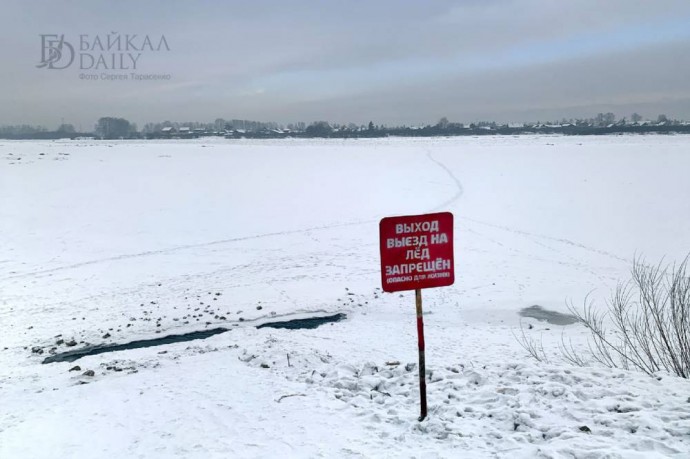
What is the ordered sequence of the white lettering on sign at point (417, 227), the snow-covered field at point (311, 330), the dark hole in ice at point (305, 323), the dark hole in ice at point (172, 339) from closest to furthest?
the white lettering on sign at point (417, 227), the snow-covered field at point (311, 330), the dark hole in ice at point (172, 339), the dark hole in ice at point (305, 323)

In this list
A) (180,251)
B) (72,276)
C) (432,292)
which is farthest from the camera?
(180,251)

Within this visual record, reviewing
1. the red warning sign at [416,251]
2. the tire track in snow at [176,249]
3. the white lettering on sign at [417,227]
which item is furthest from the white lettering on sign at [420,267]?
the tire track in snow at [176,249]

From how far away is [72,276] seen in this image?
13562mm

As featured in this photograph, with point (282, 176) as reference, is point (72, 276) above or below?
below

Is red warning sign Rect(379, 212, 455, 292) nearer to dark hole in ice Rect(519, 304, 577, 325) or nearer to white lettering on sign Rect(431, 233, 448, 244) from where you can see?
white lettering on sign Rect(431, 233, 448, 244)

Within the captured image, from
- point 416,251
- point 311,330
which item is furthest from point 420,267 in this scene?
point 311,330

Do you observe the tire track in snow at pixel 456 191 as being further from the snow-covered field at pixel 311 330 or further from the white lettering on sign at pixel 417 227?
the white lettering on sign at pixel 417 227

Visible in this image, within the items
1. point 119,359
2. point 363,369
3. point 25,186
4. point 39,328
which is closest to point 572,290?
point 363,369

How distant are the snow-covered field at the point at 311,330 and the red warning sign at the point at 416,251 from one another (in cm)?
147

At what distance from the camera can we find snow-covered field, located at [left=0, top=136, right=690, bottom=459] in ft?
16.3

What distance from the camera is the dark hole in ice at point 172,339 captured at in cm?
850

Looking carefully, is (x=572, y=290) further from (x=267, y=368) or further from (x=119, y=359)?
(x=119, y=359)

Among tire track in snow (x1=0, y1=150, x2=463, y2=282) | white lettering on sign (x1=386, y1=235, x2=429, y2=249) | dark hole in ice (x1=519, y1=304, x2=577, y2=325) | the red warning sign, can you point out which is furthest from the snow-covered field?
white lettering on sign (x1=386, y1=235, x2=429, y2=249)

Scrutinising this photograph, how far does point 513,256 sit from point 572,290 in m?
3.45
